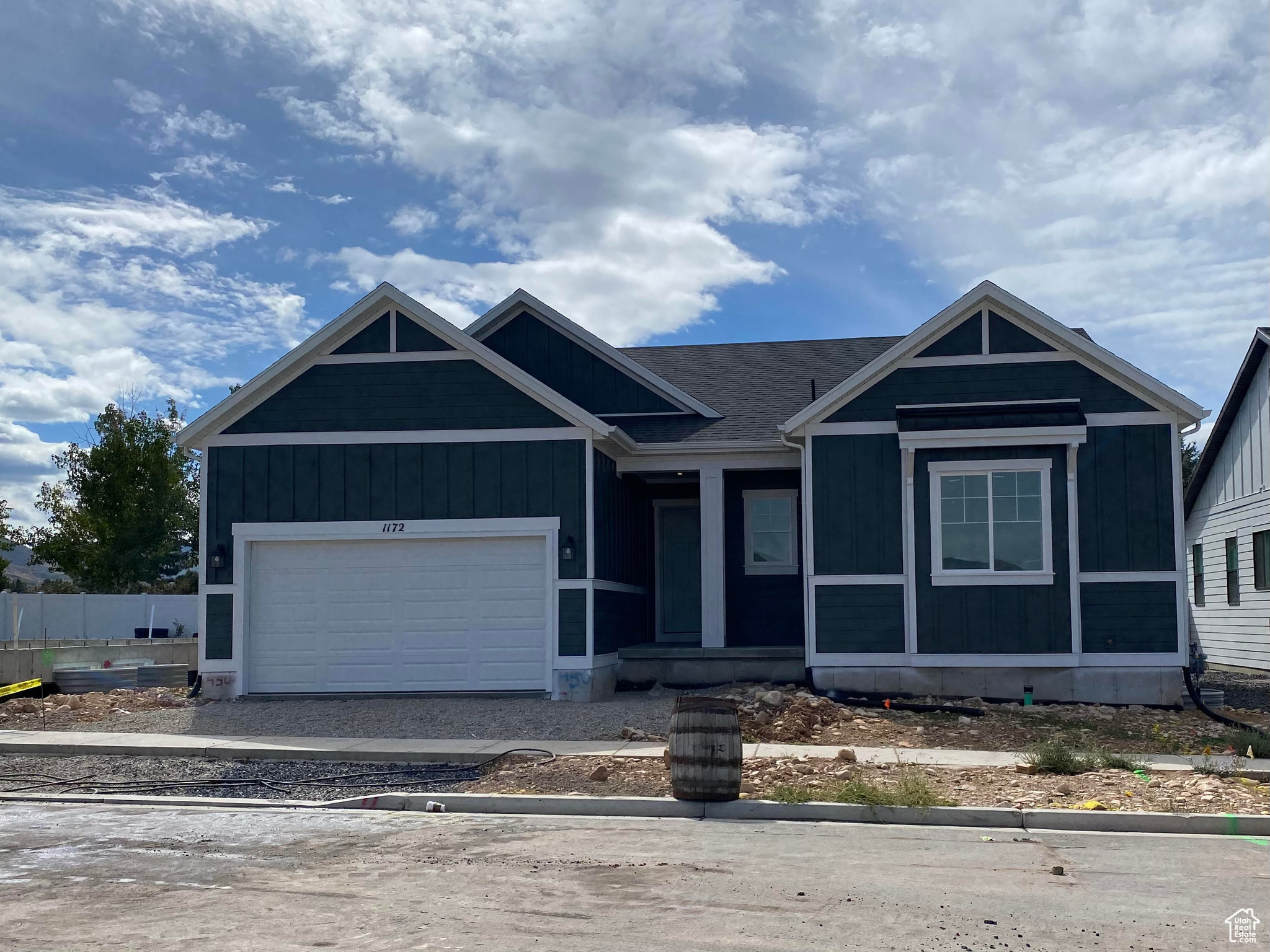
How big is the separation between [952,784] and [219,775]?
6990mm

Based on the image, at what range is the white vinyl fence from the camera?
38.1 metres

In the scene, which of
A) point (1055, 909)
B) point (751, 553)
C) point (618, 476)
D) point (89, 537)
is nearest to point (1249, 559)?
point (751, 553)

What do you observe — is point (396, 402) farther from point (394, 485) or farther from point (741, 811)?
point (741, 811)

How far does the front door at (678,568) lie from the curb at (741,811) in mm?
10822

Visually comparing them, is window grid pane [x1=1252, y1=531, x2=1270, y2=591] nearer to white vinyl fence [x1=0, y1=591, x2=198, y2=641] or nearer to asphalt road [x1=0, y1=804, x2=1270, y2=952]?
asphalt road [x1=0, y1=804, x2=1270, y2=952]

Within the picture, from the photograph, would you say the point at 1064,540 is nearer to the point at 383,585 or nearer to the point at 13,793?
the point at 383,585

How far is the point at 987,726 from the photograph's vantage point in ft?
47.2

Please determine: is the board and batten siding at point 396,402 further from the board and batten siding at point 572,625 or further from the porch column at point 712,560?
the porch column at point 712,560

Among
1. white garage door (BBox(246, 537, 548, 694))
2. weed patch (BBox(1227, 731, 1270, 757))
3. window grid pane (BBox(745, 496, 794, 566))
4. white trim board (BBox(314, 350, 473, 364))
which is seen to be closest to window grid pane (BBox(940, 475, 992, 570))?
window grid pane (BBox(745, 496, 794, 566))

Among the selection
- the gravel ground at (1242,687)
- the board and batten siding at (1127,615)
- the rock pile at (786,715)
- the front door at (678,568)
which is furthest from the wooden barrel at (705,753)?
the front door at (678,568)

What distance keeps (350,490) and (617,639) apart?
15.0 ft

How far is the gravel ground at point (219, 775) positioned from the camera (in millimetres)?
11062

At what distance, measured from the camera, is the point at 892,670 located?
16.6 metres

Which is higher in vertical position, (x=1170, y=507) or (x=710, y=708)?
(x=1170, y=507)
